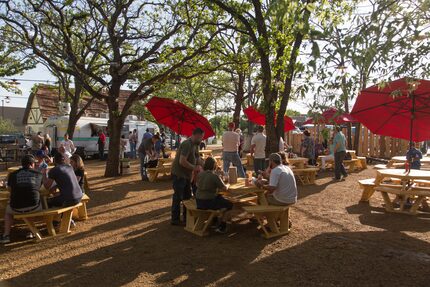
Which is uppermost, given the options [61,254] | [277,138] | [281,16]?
[281,16]

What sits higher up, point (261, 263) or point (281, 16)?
point (281, 16)

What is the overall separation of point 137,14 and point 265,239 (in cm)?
1046

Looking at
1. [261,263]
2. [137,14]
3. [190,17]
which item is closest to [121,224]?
[261,263]

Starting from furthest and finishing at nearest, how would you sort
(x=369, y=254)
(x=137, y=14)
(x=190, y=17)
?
1. (x=137, y=14)
2. (x=190, y=17)
3. (x=369, y=254)

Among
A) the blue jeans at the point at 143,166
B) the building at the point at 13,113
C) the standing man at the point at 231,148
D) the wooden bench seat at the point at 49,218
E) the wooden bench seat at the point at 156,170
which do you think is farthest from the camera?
the building at the point at 13,113

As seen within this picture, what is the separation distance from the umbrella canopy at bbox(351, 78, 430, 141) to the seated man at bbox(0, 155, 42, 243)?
18.6 feet

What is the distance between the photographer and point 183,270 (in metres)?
4.54

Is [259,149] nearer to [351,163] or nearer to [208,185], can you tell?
[208,185]

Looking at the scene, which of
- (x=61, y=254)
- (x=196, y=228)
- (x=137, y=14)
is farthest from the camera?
(x=137, y=14)

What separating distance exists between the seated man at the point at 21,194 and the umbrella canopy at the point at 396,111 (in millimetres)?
5669

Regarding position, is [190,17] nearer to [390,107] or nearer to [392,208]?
[390,107]

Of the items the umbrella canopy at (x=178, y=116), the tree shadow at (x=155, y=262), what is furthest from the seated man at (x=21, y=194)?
the umbrella canopy at (x=178, y=116)

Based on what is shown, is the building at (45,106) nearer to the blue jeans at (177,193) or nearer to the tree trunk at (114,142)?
the tree trunk at (114,142)

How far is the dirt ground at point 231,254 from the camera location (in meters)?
4.28
